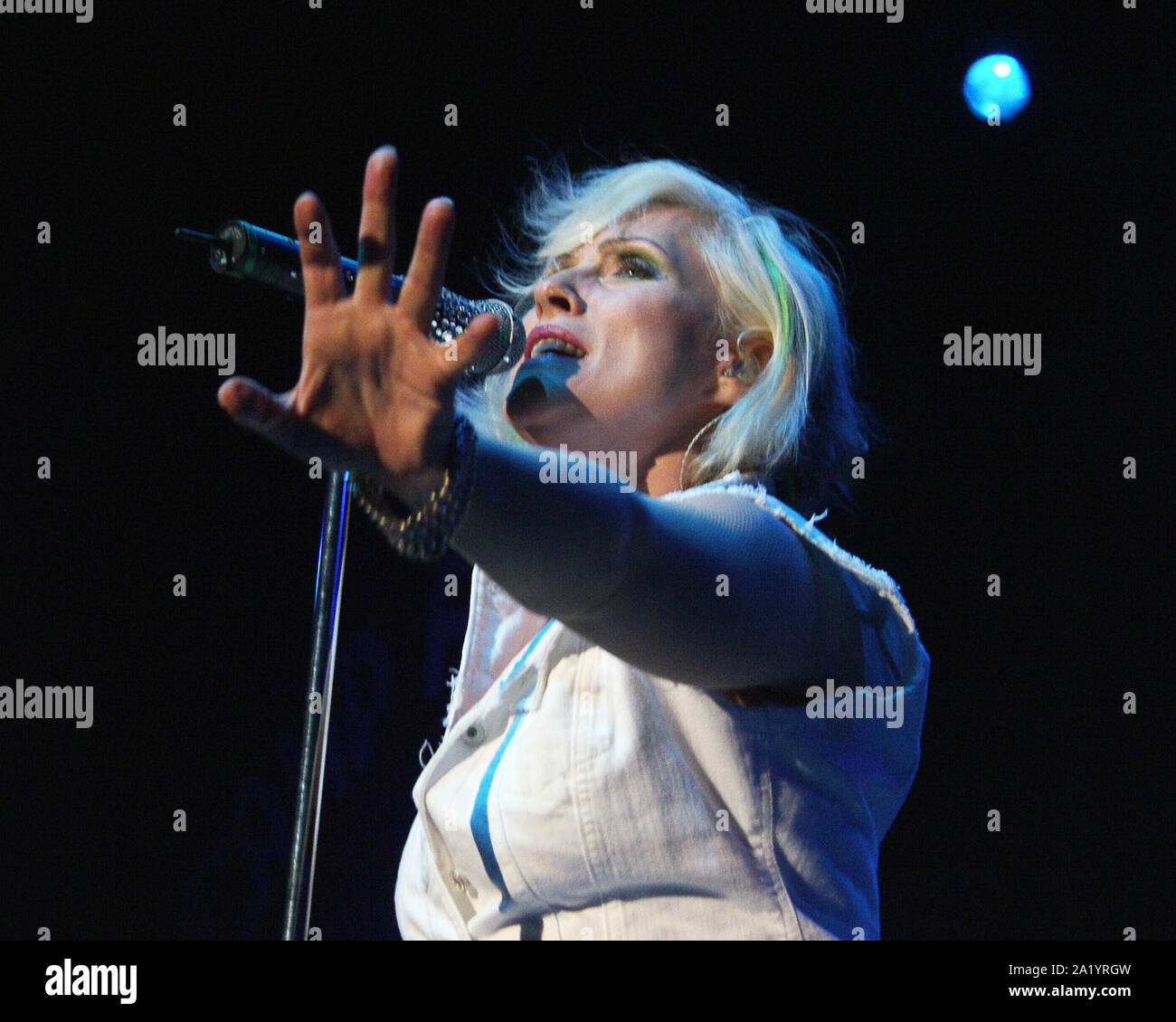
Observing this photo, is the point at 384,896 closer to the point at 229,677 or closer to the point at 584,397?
the point at 229,677

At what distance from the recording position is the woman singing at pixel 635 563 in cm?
80

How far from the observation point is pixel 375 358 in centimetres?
80

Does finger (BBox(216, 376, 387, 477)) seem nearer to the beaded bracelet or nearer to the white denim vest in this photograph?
the beaded bracelet

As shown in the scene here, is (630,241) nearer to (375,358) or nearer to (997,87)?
(375,358)

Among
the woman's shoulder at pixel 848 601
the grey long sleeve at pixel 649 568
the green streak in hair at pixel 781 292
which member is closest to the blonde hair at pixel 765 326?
the green streak in hair at pixel 781 292

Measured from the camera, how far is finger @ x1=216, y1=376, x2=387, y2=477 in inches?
29.5

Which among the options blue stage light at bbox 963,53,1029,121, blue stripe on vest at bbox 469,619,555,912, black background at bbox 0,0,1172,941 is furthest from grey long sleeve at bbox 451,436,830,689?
blue stage light at bbox 963,53,1029,121

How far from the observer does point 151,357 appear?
2338mm

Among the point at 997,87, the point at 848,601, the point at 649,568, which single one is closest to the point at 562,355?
the point at 848,601

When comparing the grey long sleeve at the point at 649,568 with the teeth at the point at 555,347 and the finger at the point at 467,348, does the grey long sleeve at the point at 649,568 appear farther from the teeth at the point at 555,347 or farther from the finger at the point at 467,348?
the teeth at the point at 555,347
